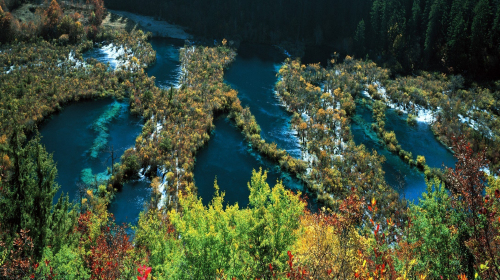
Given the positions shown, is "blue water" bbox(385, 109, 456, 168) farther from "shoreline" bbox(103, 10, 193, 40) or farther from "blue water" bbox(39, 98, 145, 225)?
"shoreline" bbox(103, 10, 193, 40)

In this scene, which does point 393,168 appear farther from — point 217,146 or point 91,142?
point 91,142

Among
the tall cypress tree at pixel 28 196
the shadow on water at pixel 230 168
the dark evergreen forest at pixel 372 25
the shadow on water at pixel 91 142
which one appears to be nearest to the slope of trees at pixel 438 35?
the dark evergreen forest at pixel 372 25

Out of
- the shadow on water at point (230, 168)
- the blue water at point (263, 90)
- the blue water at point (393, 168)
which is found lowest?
the shadow on water at point (230, 168)

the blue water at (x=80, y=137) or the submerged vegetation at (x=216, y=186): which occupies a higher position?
the submerged vegetation at (x=216, y=186)

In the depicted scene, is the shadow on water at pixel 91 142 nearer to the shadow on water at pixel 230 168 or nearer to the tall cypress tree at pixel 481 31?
the shadow on water at pixel 230 168

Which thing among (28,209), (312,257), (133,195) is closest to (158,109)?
(133,195)

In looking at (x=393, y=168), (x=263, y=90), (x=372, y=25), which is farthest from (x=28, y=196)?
(x=372, y=25)
